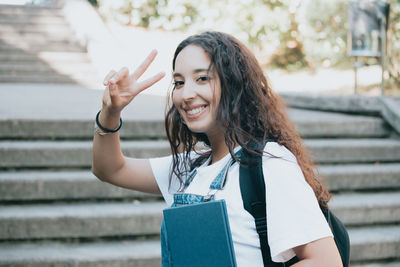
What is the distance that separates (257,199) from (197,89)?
402 millimetres

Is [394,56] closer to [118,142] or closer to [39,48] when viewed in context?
[118,142]

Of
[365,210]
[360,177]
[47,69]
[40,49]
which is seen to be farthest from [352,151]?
[40,49]

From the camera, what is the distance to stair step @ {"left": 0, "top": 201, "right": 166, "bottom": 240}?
337 centimetres

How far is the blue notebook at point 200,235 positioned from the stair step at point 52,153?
2.71 metres

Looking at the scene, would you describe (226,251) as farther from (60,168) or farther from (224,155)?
(60,168)

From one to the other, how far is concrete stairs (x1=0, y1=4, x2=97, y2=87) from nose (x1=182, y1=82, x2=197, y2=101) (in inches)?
291

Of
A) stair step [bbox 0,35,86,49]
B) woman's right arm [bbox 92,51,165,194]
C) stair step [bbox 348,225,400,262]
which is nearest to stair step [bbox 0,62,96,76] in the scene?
stair step [bbox 0,35,86,49]

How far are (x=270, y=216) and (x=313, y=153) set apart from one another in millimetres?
3187

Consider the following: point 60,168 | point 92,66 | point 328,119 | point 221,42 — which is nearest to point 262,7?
point 92,66

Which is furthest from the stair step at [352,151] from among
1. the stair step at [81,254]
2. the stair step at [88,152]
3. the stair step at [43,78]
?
the stair step at [43,78]

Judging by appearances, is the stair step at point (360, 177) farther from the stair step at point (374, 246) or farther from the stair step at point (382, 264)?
the stair step at point (382, 264)

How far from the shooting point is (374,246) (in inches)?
141

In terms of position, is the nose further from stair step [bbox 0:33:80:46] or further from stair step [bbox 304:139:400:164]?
stair step [bbox 0:33:80:46]

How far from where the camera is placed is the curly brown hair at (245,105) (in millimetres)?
1465
